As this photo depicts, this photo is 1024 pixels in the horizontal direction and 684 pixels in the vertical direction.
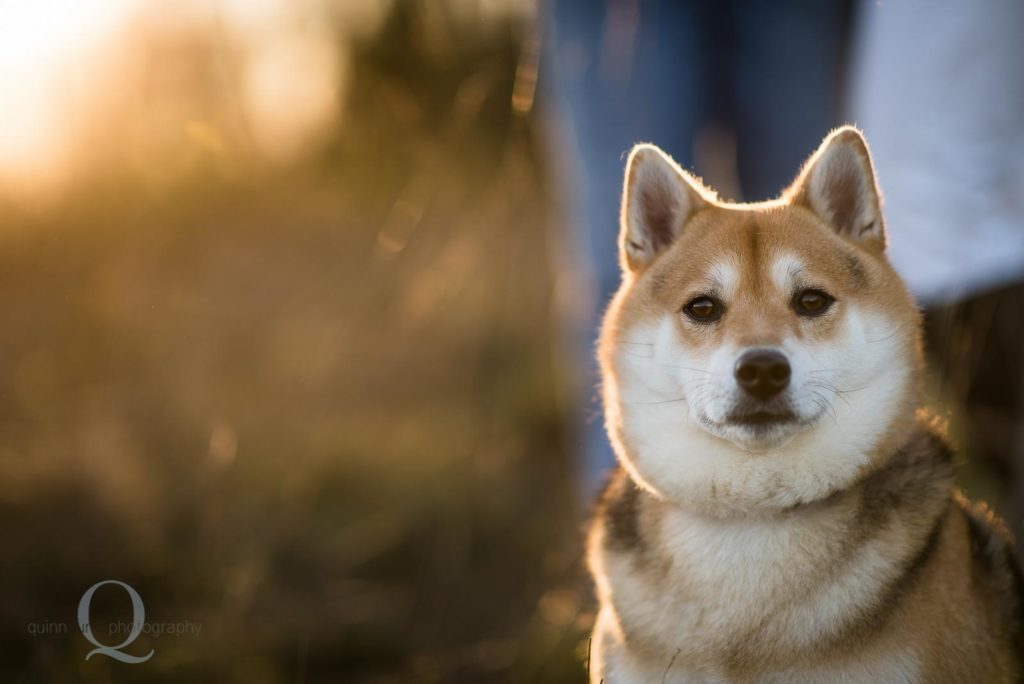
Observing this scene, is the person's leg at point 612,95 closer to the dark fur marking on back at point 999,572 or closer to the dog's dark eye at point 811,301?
the dog's dark eye at point 811,301

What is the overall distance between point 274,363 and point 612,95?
2698 mm

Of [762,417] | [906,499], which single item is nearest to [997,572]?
[906,499]

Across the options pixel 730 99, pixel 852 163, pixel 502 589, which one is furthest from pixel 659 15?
pixel 502 589

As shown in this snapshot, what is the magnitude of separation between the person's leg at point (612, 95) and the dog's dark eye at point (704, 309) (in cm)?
74

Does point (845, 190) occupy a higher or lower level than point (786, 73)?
lower

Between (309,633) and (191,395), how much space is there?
1.63 m

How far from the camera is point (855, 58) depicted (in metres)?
3.54

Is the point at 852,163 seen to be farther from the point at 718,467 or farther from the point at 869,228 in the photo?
the point at 718,467

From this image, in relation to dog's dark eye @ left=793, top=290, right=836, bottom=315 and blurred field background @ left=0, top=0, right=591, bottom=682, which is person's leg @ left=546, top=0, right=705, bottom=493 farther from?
dog's dark eye @ left=793, top=290, right=836, bottom=315

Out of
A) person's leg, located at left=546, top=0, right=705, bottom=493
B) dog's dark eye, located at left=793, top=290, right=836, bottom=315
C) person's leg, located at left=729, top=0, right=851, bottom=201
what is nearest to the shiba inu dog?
dog's dark eye, located at left=793, top=290, right=836, bottom=315

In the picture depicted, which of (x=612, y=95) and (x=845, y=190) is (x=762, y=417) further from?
(x=612, y=95)

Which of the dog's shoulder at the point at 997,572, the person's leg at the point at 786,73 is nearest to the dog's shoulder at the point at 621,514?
the dog's shoulder at the point at 997,572

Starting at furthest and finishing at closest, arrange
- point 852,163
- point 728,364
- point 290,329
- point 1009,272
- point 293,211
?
point 293,211, point 290,329, point 1009,272, point 852,163, point 728,364

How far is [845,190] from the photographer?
2660 millimetres
